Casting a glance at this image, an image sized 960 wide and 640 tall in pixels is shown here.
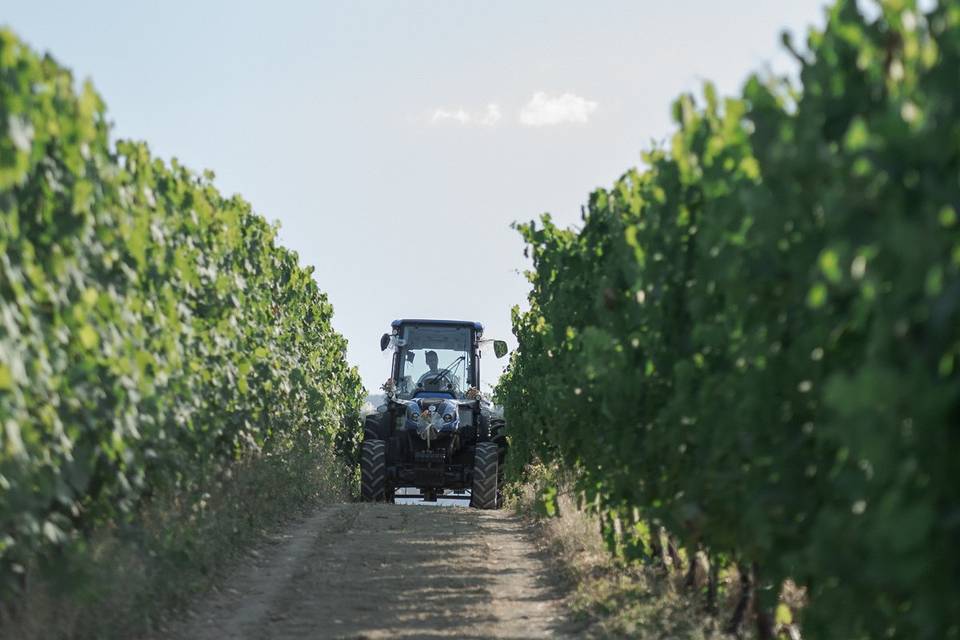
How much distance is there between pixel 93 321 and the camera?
6305mm

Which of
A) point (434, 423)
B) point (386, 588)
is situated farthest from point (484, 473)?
point (386, 588)

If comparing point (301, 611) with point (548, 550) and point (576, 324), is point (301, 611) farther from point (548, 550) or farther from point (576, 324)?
point (548, 550)

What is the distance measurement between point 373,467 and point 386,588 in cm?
835

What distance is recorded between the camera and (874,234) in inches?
140

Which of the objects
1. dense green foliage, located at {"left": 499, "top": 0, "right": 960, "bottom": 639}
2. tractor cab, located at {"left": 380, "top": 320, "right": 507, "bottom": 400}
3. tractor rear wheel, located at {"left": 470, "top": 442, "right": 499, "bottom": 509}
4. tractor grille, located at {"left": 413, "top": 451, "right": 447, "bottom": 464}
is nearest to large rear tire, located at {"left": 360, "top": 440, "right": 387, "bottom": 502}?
tractor grille, located at {"left": 413, "top": 451, "right": 447, "bottom": 464}

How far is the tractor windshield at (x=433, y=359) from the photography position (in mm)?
19188

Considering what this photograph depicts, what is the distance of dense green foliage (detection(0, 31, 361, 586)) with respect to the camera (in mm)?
5277

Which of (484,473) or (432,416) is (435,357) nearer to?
(432,416)

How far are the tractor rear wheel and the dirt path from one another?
12.0ft

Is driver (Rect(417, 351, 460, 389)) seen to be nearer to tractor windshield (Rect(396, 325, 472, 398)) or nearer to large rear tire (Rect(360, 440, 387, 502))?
tractor windshield (Rect(396, 325, 472, 398))

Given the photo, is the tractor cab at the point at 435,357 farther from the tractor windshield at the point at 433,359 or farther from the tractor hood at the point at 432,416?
the tractor hood at the point at 432,416

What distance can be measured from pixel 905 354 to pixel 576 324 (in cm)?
659

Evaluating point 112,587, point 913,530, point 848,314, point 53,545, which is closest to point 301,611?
point 112,587

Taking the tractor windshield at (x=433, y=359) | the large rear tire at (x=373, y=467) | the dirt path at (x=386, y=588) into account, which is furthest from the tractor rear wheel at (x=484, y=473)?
the dirt path at (x=386, y=588)
